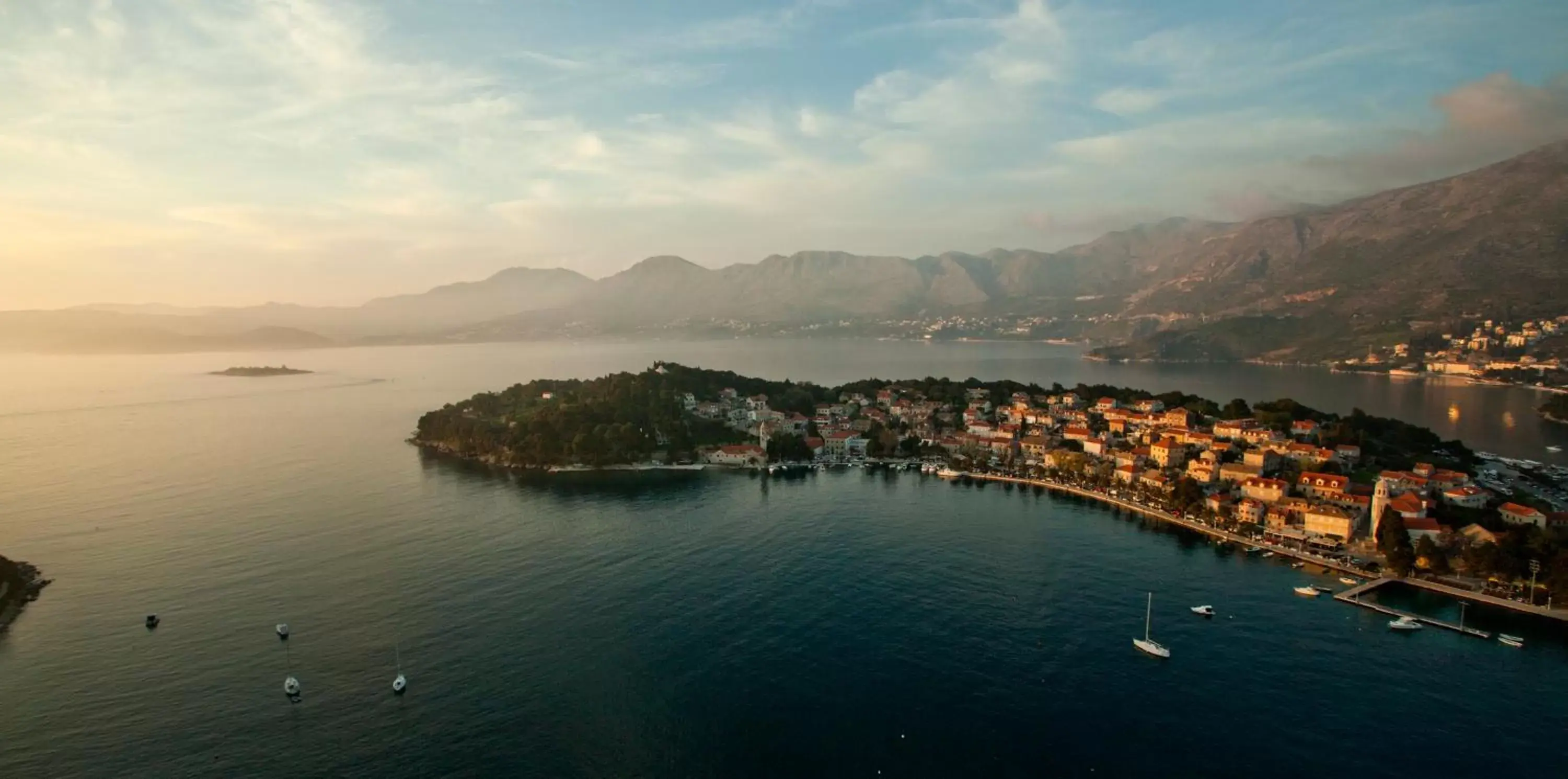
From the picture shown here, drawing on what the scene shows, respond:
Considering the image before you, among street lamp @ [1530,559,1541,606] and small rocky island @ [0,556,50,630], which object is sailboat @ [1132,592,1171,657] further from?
small rocky island @ [0,556,50,630]

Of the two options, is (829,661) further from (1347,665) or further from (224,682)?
(224,682)

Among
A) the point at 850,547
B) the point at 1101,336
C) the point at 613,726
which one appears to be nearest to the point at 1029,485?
the point at 850,547

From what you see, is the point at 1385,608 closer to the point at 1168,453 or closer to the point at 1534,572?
the point at 1534,572

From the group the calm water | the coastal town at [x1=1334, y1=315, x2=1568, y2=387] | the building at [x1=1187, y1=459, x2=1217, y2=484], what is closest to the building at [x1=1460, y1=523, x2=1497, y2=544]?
the calm water

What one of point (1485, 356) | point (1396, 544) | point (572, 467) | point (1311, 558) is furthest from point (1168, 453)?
point (1485, 356)

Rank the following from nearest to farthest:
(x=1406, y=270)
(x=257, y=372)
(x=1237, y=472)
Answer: (x=1237, y=472) → (x=257, y=372) → (x=1406, y=270)

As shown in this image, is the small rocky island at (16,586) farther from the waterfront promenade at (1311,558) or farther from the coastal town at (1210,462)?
the waterfront promenade at (1311,558)
